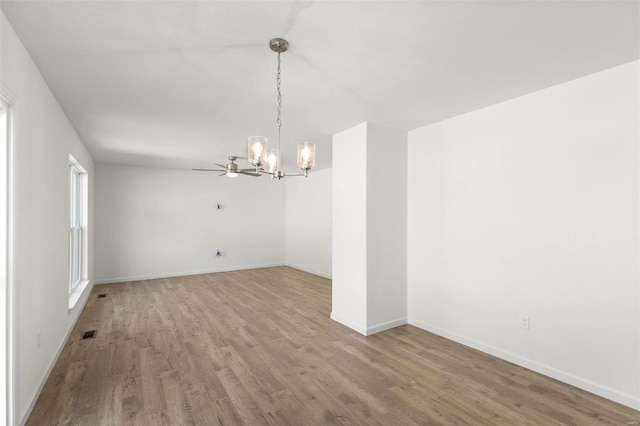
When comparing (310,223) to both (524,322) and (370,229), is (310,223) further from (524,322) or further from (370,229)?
(524,322)

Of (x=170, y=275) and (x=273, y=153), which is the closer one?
(x=273, y=153)

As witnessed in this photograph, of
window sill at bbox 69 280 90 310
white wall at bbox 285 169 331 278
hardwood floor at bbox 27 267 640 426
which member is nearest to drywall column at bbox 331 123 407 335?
hardwood floor at bbox 27 267 640 426

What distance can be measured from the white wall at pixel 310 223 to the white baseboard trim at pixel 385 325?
2.97 m

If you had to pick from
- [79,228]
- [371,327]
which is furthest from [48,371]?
[371,327]

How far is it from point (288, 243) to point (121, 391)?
19.6ft

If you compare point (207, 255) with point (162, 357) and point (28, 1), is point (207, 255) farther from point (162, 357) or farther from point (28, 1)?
point (28, 1)

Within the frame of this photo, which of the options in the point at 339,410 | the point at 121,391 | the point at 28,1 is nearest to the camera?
the point at 28,1

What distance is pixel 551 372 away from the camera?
263 cm

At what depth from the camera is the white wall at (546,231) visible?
2.29 m

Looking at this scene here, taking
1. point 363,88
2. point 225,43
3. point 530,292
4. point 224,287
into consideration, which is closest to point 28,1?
point 225,43

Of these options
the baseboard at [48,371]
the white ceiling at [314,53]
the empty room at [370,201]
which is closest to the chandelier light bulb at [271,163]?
the empty room at [370,201]

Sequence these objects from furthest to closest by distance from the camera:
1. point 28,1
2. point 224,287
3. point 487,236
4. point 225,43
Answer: point 224,287 < point 487,236 < point 225,43 < point 28,1

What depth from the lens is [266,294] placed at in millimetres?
5445

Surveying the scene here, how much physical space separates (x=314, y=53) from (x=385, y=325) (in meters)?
3.10
